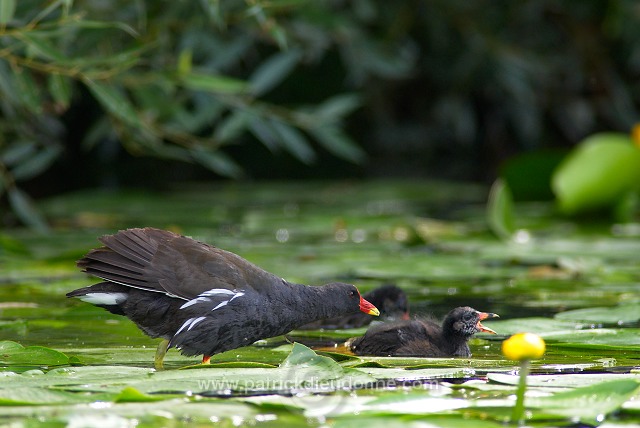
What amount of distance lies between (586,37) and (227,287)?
903 centimetres

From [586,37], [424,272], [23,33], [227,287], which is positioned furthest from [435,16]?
[227,287]

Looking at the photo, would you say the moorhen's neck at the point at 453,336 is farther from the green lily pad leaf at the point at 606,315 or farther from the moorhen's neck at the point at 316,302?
the green lily pad leaf at the point at 606,315

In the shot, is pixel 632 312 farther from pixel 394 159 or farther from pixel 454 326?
pixel 394 159

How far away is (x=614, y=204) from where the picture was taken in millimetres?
8281

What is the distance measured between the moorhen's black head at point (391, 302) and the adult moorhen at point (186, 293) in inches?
38.8

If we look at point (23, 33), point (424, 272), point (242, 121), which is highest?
point (242, 121)

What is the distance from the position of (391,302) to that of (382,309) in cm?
5

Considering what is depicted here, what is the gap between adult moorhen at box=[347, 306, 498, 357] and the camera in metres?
4.10

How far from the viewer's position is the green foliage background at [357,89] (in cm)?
734

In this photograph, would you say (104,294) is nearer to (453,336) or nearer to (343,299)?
(343,299)

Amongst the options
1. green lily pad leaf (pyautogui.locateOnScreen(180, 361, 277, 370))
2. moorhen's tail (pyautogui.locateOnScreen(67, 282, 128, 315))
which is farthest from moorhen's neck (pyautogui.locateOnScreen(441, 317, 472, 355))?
moorhen's tail (pyautogui.locateOnScreen(67, 282, 128, 315))

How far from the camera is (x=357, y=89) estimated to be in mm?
12523

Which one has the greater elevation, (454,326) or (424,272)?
(424,272)

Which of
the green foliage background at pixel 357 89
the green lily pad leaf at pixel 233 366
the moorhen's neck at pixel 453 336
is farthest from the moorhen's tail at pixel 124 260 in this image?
the green foliage background at pixel 357 89
